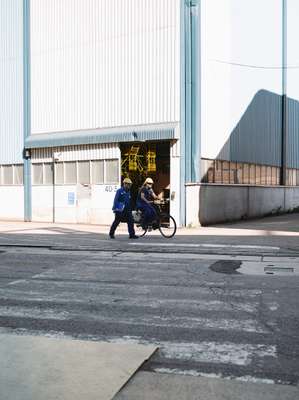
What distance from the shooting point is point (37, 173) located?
27.3m

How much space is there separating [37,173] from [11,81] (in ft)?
15.9

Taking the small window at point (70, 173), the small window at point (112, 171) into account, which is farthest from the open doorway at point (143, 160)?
the small window at point (70, 173)

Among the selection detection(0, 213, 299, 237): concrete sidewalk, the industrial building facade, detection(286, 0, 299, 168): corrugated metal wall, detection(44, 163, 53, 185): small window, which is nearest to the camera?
detection(0, 213, 299, 237): concrete sidewalk

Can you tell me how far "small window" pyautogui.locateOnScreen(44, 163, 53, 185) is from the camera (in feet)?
87.8

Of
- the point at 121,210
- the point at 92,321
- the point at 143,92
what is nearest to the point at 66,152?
the point at 143,92

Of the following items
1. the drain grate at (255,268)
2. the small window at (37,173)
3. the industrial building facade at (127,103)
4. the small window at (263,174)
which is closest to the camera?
the drain grate at (255,268)

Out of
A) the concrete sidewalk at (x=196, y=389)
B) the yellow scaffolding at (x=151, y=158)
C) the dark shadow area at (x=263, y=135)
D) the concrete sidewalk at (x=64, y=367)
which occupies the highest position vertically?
the dark shadow area at (x=263, y=135)

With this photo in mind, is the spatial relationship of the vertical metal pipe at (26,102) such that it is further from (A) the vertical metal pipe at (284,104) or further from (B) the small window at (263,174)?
(A) the vertical metal pipe at (284,104)

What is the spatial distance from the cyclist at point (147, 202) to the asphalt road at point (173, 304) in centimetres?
350

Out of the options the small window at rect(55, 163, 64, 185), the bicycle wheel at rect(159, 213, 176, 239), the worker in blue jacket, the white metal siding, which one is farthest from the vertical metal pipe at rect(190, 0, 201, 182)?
the small window at rect(55, 163, 64, 185)

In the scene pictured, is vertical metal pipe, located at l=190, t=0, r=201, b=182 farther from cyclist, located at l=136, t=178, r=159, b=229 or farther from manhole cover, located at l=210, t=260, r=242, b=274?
manhole cover, located at l=210, t=260, r=242, b=274

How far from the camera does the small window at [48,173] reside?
26764 mm

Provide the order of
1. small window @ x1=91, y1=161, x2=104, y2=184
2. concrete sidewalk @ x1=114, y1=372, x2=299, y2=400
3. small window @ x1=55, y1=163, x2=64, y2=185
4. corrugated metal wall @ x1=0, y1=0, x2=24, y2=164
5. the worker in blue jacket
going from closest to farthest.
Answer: concrete sidewalk @ x1=114, y1=372, x2=299, y2=400 → the worker in blue jacket → small window @ x1=91, y1=161, x2=104, y2=184 → small window @ x1=55, y1=163, x2=64, y2=185 → corrugated metal wall @ x1=0, y1=0, x2=24, y2=164

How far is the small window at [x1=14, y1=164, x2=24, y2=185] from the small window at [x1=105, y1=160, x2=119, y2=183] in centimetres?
552
